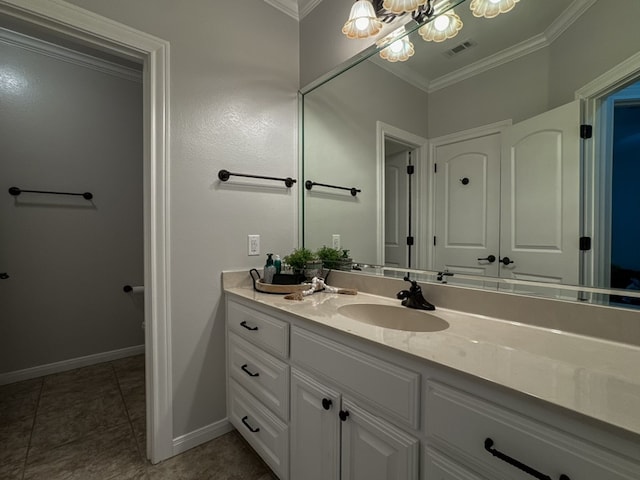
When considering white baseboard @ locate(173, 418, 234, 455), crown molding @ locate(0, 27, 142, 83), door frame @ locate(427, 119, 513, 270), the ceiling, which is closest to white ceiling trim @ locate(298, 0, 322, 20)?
the ceiling

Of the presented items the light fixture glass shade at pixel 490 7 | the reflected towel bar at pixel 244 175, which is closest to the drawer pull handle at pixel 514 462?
the light fixture glass shade at pixel 490 7

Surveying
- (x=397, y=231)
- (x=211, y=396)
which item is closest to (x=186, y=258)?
(x=211, y=396)

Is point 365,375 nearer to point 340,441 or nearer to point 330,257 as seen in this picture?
point 340,441

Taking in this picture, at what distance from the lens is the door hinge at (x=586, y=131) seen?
91cm

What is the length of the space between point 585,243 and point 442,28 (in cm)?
106

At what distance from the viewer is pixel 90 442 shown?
1555mm

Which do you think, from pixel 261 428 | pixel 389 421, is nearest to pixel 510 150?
pixel 389 421

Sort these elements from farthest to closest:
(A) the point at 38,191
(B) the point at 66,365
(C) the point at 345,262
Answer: (B) the point at 66,365
(A) the point at 38,191
(C) the point at 345,262

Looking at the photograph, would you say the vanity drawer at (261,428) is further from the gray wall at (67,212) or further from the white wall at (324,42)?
the white wall at (324,42)

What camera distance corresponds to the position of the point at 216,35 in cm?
161

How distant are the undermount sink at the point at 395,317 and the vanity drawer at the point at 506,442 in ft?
1.36

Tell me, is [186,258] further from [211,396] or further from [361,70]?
[361,70]

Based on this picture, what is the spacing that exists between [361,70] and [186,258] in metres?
1.45

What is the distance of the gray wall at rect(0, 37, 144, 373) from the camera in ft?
7.06
